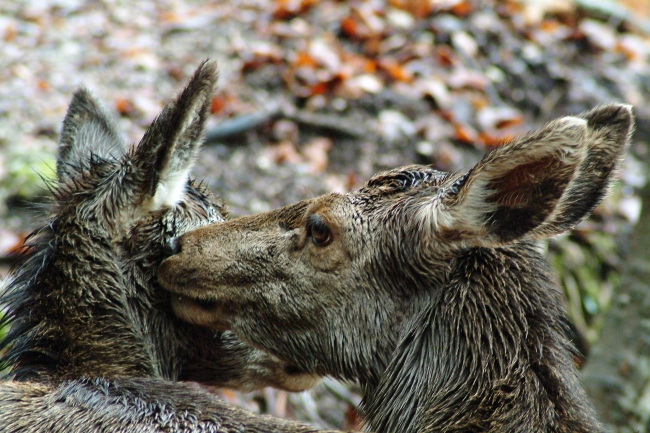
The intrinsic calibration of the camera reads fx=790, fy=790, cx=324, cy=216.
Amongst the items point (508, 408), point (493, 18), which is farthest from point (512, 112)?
point (508, 408)

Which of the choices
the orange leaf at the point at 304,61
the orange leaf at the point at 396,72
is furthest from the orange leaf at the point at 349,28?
the orange leaf at the point at 304,61

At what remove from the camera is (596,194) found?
3303mm

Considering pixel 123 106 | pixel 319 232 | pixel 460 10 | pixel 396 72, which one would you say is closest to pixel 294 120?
pixel 396 72

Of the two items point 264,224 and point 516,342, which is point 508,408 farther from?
point 264,224

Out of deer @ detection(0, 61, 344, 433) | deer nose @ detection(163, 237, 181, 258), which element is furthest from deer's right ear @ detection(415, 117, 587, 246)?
deer nose @ detection(163, 237, 181, 258)

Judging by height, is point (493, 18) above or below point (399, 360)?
below

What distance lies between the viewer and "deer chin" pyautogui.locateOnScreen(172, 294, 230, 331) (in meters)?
3.79

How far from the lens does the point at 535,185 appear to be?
302cm

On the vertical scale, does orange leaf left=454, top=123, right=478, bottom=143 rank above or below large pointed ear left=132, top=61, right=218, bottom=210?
below

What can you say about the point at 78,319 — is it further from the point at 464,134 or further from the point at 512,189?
the point at 464,134

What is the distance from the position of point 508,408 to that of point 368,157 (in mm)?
5044

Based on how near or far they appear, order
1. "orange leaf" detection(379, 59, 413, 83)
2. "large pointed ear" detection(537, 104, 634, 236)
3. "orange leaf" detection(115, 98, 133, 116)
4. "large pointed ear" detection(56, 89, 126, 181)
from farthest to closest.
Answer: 1. "orange leaf" detection(379, 59, 413, 83)
2. "orange leaf" detection(115, 98, 133, 116)
3. "large pointed ear" detection(56, 89, 126, 181)
4. "large pointed ear" detection(537, 104, 634, 236)

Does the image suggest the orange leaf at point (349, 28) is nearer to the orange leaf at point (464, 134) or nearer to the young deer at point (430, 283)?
the orange leaf at point (464, 134)

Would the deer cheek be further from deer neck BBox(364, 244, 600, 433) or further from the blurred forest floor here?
the blurred forest floor
